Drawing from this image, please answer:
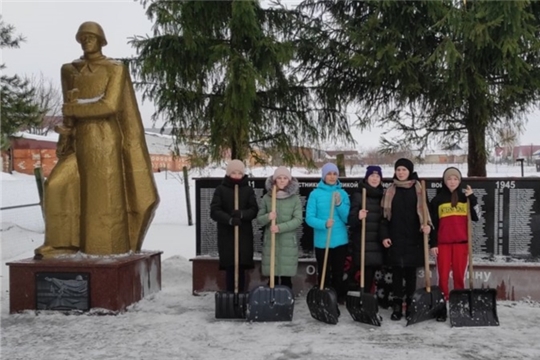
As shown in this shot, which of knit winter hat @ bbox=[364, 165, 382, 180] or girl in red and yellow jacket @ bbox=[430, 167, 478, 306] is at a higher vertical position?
knit winter hat @ bbox=[364, 165, 382, 180]

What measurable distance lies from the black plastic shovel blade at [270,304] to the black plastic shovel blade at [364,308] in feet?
1.92

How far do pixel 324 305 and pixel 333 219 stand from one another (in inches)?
34.8

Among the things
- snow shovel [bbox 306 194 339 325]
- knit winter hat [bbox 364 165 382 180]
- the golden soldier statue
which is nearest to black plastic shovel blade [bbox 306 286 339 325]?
snow shovel [bbox 306 194 339 325]

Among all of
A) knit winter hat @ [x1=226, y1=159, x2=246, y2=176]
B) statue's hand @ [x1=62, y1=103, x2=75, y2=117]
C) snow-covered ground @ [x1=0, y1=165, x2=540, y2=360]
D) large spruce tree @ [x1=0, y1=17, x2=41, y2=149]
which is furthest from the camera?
large spruce tree @ [x1=0, y1=17, x2=41, y2=149]

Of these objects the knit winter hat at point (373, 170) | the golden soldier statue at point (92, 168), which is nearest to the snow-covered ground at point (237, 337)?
the golden soldier statue at point (92, 168)

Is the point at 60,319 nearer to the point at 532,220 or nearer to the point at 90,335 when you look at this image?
the point at 90,335

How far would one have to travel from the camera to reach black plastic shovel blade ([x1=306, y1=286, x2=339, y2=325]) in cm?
491

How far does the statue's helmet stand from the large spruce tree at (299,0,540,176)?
3.21 m

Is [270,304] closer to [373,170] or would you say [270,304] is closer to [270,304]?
[270,304]

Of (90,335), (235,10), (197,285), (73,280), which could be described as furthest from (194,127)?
(90,335)

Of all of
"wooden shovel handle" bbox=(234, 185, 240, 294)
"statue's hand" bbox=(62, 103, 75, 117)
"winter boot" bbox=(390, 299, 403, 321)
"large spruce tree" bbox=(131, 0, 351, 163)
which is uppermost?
"large spruce tree" bbox=(131, 0, 351, 163)

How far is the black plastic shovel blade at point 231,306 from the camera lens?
5.07 meters

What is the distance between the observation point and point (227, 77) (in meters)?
7.11

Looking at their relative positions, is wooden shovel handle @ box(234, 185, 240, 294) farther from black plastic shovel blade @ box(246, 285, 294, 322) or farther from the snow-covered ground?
the snow-covered ground
